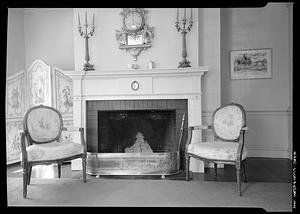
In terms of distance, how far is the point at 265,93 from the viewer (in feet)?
11.5

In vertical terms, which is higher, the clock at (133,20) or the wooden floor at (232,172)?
the clock at (133,20)

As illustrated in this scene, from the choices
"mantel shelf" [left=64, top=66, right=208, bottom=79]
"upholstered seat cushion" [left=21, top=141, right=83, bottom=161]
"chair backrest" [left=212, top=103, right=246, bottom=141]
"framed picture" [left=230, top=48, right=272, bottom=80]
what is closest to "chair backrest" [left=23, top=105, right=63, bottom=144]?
"upholstered seat cushion" [left=21, top=141, right=83, bottom=161]

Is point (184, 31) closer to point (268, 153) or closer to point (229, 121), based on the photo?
point (229, 121)

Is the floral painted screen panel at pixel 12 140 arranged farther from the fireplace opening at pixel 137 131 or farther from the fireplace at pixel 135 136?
the fireplace opening at pixel 137 131

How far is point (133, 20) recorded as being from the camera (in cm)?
316

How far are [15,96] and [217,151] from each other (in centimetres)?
259

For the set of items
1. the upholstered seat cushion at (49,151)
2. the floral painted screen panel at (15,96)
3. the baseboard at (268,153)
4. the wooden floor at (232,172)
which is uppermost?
the floral painted screen panel at (15,96)

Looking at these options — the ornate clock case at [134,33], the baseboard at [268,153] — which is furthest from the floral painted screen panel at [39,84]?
the baseboard at [268,153]

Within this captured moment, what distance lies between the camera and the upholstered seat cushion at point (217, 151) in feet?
7.56

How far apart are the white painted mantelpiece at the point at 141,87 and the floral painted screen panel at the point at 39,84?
401 millimetres

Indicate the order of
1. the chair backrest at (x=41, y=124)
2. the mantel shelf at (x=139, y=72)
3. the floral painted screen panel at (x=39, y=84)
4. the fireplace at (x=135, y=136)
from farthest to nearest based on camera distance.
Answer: the floral painted screen panel at (x=39, y=84) → the mantel shelf at (x=139, y=72) → the fireplace at (x=135, y=136) → the chair backrest at (x=41, y=124)
